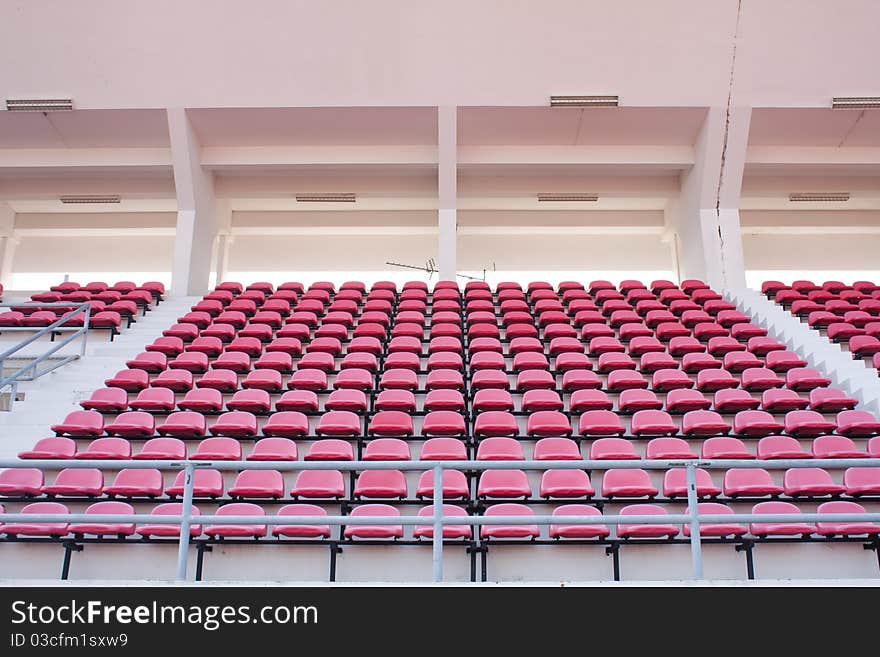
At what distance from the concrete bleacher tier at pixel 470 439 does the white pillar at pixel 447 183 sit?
120 inches

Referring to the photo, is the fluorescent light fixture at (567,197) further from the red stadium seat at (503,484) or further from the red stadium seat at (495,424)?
the red stadium seat at (503,484)

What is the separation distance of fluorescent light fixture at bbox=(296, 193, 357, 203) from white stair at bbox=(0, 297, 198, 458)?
14.9ft

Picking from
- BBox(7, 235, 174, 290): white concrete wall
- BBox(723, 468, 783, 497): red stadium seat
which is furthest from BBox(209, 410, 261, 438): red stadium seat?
BBox(7, 235, 174, 290): white concrete wall

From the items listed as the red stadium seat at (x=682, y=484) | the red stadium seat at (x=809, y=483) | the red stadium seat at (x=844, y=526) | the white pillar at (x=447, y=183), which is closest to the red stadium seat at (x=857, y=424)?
the red stadium seat at (x=809, y=483)

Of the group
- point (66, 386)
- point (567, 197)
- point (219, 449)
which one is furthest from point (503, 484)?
point (567, 197)

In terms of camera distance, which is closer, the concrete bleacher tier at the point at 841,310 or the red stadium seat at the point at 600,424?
the red stadium seat at the point at 600,424

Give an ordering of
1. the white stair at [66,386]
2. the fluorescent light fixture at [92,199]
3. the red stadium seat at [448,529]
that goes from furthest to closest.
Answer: the fluorescent light fixture at [92,199], the white stair at [66,386], the red stadium seat at [448,529]

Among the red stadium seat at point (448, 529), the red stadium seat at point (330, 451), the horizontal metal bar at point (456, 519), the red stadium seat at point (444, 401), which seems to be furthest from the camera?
the red stadium seat at point (444, 401)

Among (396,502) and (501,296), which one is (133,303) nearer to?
(501,296)

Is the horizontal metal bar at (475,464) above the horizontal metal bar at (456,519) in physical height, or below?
above

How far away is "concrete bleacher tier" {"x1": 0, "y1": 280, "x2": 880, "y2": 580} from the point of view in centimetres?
566

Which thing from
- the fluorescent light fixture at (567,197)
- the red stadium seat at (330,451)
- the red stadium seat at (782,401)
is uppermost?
the fluorescent light fixture at (567,197)

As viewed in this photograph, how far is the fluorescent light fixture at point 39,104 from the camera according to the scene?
39.4 ft

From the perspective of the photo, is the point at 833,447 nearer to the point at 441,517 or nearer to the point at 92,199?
the point at 441,517
